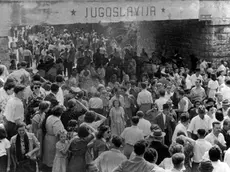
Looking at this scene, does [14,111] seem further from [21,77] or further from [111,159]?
[21,77]

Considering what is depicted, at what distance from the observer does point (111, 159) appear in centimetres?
845

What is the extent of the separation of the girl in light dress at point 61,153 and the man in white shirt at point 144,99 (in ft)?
14.7

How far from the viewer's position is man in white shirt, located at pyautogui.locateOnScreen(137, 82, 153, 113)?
13.3m

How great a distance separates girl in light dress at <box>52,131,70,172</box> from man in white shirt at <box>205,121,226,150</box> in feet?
8.50

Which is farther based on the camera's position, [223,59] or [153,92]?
[223,59]

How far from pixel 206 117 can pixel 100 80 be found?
6466 millimetres

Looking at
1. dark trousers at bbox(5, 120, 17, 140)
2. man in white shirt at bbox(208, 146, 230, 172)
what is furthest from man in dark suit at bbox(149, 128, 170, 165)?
dark trousers at bbox(5, 120, 17, 140)

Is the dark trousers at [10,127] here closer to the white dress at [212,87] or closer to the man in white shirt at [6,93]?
the man in white shirt at [6,93]

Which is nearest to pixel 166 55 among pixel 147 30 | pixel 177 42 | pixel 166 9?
pixel 177 42

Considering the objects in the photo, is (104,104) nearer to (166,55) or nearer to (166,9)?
(166,9)

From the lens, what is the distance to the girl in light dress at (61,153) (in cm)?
897

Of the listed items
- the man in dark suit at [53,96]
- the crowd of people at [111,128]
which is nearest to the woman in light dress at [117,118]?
the crowd of people at [111,128]

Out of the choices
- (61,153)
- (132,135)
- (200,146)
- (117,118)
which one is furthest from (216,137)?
(61,153)

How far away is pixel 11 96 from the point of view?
1109 cm
